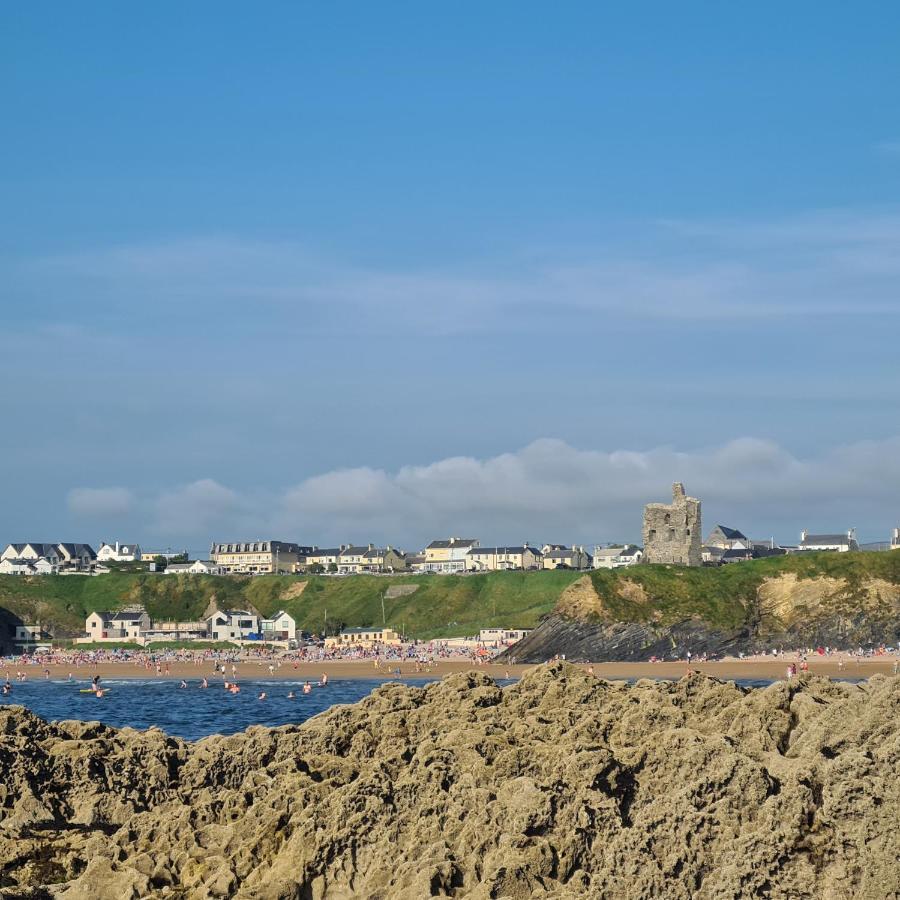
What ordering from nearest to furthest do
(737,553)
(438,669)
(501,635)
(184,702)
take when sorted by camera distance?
(184,702) → (438,669) → (501,635) → (737,553)

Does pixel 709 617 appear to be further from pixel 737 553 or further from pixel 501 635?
pixel 737 553

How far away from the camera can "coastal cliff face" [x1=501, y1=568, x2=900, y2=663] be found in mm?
111750

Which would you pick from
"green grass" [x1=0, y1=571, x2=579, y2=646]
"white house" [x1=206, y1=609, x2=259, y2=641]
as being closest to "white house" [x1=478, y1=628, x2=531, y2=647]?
"green grass" [x1=0, y1=571, x2=579, y2=646]

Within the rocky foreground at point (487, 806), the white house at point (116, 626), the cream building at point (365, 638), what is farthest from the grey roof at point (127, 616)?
the rocky foreground at point (487, 806)

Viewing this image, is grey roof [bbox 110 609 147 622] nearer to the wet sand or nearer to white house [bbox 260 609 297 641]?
white house [bbox 260 609 297 641]

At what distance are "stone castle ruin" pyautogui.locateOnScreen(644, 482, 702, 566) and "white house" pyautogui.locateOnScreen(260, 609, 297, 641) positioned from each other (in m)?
38.2

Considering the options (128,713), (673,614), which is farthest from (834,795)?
(673,614)

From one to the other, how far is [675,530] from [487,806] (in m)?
125

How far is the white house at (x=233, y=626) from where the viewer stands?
488 feet

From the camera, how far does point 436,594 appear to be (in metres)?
157

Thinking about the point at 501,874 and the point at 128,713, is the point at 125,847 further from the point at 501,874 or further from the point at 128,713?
the point at 128,713

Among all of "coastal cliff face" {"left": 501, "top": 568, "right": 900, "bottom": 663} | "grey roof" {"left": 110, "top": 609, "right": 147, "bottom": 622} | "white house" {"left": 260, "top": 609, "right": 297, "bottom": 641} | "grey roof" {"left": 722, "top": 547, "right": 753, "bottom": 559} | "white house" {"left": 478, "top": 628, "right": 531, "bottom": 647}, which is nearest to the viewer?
"coastal cliff face" {"left": 501, "top": 568, "right": 900, "bottom": 663}

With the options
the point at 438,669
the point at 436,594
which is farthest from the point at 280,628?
the point at 438,669

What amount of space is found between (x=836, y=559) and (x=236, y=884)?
112311 millimetres
